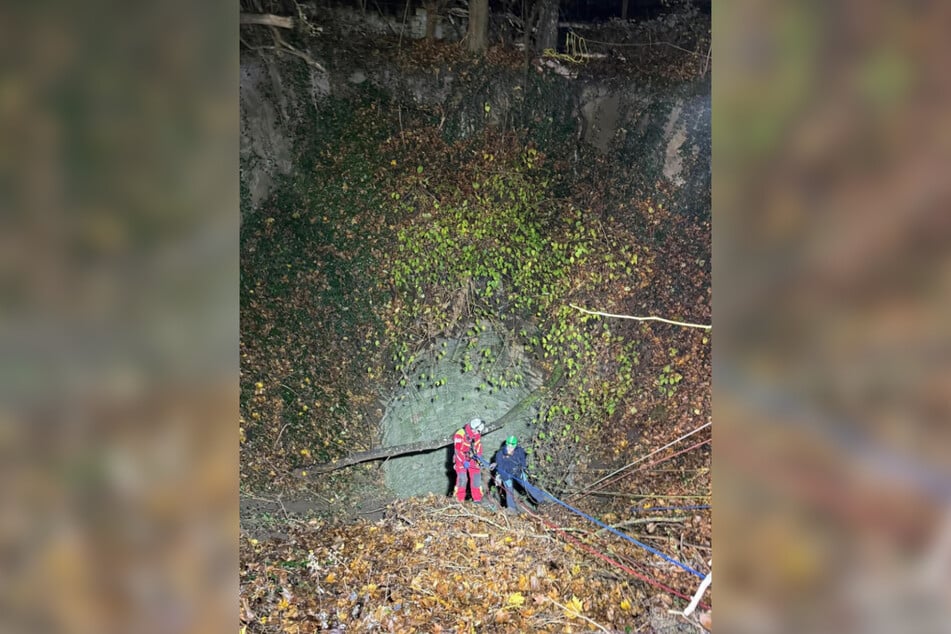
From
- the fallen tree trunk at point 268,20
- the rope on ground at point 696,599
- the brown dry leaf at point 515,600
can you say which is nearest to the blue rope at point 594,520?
the rope on ground at point 696,599

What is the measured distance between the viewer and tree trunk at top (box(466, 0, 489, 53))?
7074 millimetres

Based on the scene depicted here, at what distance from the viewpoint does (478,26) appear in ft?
23.6

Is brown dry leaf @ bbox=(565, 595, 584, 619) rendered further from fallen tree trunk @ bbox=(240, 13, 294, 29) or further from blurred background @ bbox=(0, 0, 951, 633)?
fallen tree trunk @ bbox=(240, 13, 294, 29)

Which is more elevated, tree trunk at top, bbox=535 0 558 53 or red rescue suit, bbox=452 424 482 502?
tree trunk at top, bbox=535 0 558 53

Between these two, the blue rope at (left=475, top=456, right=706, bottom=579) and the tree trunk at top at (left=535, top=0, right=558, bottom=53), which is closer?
the blue rope at (left=475, top=456, right=706, bottom=579)

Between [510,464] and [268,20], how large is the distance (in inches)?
244

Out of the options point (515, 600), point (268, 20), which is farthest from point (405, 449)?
point (268, 20)

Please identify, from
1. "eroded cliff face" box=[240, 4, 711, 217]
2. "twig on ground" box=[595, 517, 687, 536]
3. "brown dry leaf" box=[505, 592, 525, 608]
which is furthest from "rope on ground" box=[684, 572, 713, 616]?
"eroded cliff face" box=[240, 4, 711, 217]

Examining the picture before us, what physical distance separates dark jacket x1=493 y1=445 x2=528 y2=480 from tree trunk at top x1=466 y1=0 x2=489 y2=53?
5286mm
